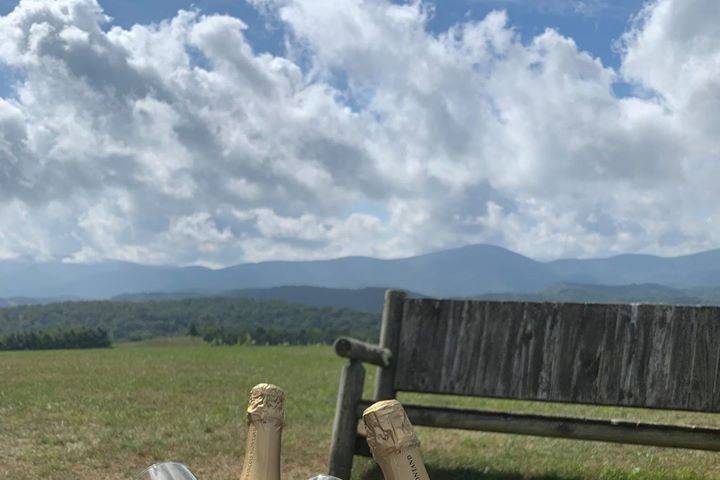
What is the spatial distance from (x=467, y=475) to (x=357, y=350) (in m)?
1.57

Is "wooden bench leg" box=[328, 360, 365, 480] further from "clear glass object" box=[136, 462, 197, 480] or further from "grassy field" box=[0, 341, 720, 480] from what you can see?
"clear glass object" box=[136, 462, 197, 480]

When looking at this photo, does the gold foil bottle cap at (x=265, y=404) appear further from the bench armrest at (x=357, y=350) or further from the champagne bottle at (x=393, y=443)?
the bench armrest at (x=357, y=350)

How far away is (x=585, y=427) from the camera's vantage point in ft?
15.4

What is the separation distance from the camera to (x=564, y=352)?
5070 mm

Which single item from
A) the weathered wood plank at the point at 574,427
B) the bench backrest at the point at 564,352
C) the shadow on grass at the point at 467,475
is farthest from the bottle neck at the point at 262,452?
the shadow on grass at the point at 467,475

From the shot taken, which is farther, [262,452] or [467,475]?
[467,475]

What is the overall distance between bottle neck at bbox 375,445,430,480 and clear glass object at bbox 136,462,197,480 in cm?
34

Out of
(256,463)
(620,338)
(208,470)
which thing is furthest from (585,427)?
(256,463)

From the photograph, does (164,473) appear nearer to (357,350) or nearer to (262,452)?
(262,452)

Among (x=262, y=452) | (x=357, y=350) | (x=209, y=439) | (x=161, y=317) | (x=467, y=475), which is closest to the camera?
(x=262, y=452)

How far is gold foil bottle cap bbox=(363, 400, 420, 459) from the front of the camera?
1180 millimetres

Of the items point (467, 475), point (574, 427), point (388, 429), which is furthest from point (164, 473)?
point (467, 475)

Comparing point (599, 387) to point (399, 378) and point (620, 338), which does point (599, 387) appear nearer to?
point (620, 338)

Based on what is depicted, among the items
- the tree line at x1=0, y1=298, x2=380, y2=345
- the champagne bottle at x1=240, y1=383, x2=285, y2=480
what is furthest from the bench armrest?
the tree line at x1=0, y1=298, x2=380, y2=345
